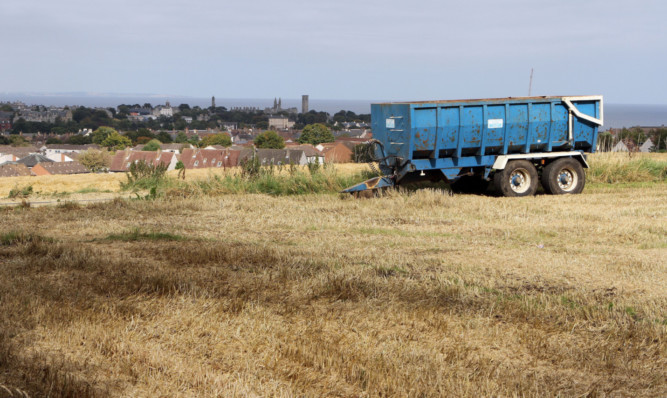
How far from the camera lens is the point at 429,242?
9.68 metres

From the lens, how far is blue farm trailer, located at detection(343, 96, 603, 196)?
1454cm

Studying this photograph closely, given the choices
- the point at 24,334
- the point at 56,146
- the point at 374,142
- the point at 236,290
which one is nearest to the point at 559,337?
the point at 236,290

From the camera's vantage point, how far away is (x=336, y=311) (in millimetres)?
6047

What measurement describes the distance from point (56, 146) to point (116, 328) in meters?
162

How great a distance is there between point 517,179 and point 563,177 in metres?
1.20

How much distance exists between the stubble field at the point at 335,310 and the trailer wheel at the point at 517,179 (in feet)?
13.4

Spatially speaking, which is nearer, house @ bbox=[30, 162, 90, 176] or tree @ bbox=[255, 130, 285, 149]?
house @ bbox=[30, 162, 90, 176]

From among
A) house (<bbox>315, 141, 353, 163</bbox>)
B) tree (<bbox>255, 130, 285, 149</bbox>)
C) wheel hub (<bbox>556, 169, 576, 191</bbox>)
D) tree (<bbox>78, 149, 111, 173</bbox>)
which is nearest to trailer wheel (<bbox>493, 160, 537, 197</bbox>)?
wheel hub (<bbox>556, 169, 576, 191</bbox>)

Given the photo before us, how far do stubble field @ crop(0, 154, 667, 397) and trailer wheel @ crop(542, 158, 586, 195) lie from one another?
4441 millimetres

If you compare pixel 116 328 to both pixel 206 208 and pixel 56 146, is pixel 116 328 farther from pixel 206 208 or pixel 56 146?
pixel 56 146

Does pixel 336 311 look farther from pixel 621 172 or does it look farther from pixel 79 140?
pixel 79 140

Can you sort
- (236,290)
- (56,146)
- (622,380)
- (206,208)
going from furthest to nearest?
(56,146) → (206,208) → (236,290) → (622,380)

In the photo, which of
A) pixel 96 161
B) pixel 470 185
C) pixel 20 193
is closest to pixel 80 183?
pixel 20 193

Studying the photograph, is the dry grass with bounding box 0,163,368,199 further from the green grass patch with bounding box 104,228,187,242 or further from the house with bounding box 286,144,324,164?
the green grass patch with bounding box 104,228,187,242
